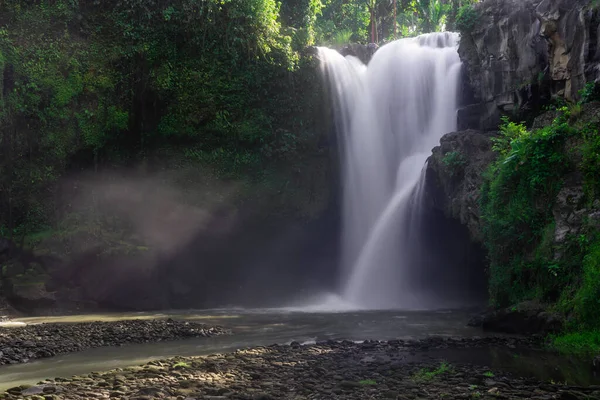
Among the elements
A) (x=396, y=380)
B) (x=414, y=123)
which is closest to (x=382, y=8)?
(x=414, y=123)

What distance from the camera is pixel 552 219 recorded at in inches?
502

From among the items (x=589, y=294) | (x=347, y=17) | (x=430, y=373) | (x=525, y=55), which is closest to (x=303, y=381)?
(x=430, y=373)

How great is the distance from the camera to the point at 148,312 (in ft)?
60.2

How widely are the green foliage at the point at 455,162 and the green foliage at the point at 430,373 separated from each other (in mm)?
10473

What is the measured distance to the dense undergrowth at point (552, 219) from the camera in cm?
1088

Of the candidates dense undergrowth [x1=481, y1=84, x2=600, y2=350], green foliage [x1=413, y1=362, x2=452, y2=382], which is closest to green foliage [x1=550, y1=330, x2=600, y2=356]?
dense undergrowth [x1=481, y1=84, x2=600, y2=350]

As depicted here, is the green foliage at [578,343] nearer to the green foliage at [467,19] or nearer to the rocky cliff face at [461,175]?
the rocky cliff face at [461,175]

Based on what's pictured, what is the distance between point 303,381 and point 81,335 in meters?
6.82

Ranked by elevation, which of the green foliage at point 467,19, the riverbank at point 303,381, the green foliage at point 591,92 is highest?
the green foliage at point 467,19

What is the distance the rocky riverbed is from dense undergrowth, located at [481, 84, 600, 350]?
299 inches

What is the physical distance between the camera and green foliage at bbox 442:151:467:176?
17844 mm

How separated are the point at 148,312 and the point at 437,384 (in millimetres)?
13190

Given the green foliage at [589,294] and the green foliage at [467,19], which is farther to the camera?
the green foliage at [467,19]

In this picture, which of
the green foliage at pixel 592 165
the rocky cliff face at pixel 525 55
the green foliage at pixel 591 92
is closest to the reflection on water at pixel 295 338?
the green foliage at pixel 592 165
